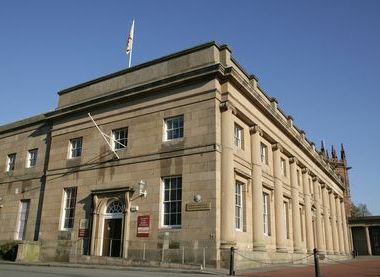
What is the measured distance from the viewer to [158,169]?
21.9 m

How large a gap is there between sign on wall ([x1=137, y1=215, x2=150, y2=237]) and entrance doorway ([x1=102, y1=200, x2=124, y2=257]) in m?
1.50

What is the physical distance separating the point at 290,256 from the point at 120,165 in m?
13.5

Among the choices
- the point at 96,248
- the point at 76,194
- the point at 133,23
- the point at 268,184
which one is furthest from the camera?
the point at 133,23

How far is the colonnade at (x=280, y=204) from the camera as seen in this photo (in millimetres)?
20109

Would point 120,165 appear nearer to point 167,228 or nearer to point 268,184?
point 167,228

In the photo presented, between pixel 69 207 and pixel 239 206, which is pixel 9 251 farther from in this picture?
pixel 239 206

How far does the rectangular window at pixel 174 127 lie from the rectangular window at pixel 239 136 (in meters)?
3.46

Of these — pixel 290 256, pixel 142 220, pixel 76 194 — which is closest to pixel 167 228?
pixel 142 220

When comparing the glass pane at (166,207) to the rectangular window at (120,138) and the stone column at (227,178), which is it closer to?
the stone column at (227,178)

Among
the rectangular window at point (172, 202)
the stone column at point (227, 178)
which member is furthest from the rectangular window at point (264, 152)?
the rectangular window at point (172, 202)

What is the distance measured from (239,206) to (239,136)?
13.8ft

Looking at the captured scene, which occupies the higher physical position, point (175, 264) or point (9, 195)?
point (9, 195)

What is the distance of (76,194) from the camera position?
25203mm

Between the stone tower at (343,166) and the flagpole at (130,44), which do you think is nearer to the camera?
the flagpole at (130,44)
